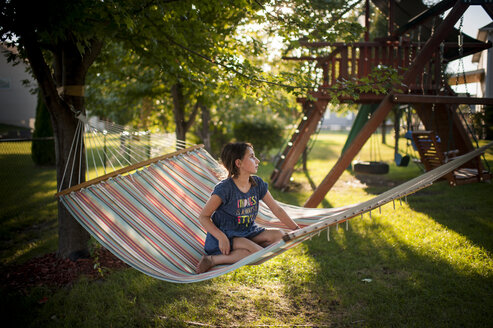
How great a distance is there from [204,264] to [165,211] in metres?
0.63

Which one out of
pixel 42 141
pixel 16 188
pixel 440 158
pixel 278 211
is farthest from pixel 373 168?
pixel 42 141

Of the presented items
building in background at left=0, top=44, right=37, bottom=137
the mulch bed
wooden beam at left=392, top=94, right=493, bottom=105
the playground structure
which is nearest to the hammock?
the mulch bed

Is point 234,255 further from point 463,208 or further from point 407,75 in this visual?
point 463,208

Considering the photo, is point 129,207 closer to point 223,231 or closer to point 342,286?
point 223,231

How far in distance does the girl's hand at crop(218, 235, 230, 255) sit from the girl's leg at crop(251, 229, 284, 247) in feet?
0.69

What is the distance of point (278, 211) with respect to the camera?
2.36 meters

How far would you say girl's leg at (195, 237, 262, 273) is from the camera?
2051 mm

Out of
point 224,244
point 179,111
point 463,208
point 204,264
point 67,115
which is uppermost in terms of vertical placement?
point 179,111

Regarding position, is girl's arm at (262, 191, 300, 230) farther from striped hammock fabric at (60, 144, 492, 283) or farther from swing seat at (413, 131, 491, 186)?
swing seat at (413, 131, 491, 186)

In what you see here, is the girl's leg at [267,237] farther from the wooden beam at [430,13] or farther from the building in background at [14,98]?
the building in background at [14,98]

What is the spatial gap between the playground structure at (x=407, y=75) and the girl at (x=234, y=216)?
51.4 inches

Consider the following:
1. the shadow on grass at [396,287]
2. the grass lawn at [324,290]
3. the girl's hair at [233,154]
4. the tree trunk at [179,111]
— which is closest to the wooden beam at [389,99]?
the grass lawn at [324,290]

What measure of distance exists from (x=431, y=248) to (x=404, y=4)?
195 inches

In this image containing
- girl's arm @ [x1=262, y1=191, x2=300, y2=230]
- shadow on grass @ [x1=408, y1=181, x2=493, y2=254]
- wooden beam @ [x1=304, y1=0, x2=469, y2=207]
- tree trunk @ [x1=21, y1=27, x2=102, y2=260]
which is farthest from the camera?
wooden beam @ [x1=304, y1=0, x2=469, y2=207]
